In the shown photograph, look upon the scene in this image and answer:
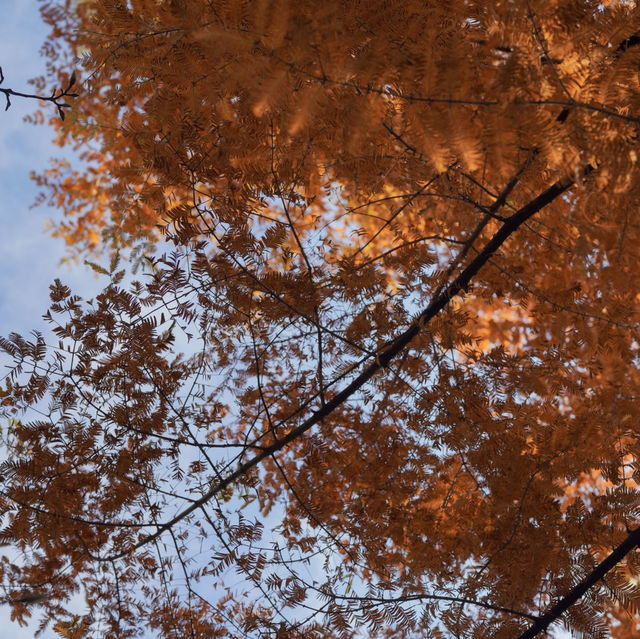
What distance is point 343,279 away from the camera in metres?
2.49

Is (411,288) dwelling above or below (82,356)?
below

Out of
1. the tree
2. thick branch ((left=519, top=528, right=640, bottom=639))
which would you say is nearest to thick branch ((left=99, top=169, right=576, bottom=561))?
the tree

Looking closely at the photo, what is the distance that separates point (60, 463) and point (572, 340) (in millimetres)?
2802

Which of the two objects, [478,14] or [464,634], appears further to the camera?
[464,634]

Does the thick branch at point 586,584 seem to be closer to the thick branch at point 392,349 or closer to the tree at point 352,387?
the tree at point 352,387

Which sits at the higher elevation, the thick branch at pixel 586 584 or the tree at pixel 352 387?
the tree at pixel 352 387

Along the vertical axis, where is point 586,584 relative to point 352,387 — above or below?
below

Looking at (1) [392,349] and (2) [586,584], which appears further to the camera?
(1) [392,349]

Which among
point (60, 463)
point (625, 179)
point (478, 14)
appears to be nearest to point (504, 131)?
point (625, 179)

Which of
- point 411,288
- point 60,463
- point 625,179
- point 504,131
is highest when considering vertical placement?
point 60,463

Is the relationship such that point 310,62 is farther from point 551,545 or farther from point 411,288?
point 551,545

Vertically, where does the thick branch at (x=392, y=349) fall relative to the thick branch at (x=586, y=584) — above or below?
above

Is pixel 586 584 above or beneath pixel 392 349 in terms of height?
beneath

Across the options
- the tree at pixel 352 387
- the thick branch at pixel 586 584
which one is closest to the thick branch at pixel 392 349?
the tree at pixel 352 387
